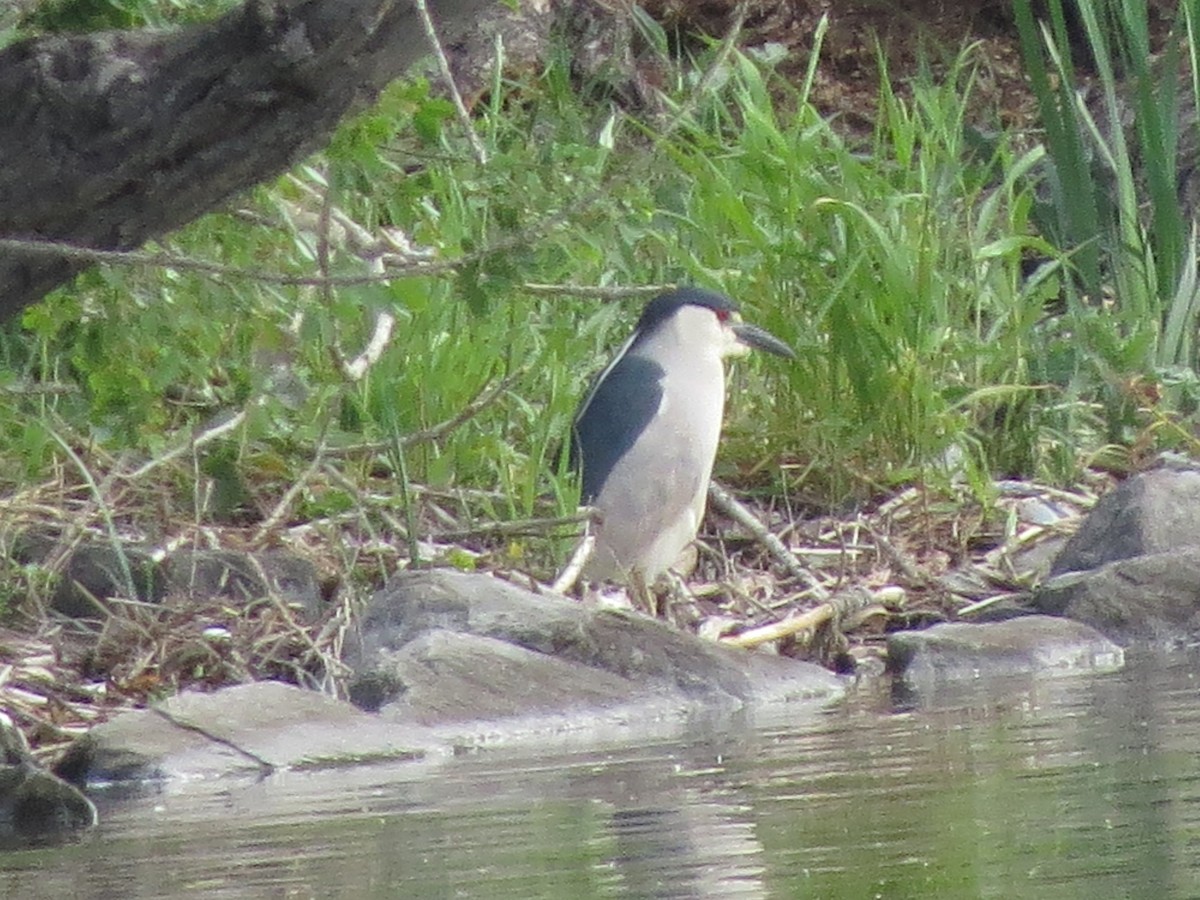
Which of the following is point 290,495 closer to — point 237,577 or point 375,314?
point 237,577

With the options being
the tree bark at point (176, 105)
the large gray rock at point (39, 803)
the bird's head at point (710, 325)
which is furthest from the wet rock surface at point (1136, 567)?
the tree bark at point (176, 105)

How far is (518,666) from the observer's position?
5.66 meters

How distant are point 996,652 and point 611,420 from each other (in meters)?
1.51

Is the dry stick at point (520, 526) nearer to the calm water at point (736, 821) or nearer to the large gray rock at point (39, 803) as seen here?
the calm water at point (736, 821)

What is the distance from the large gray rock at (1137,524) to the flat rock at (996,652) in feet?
1.79

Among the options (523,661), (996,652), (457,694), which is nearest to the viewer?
(457,694)

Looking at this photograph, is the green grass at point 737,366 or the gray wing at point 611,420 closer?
the green grass at point 737,366

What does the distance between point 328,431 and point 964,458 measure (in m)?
1.93

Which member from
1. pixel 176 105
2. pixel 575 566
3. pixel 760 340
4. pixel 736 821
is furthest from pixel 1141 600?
pixel 176 105

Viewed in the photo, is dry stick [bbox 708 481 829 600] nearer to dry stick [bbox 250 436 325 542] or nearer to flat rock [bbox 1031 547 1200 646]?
flat rock [bbox 1031 547 1200 646]

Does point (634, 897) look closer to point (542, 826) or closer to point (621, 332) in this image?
point (542, 826)

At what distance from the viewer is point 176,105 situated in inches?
137

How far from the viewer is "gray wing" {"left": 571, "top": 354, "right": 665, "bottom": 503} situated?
23.7 feet

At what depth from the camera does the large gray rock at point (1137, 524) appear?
6910mm
